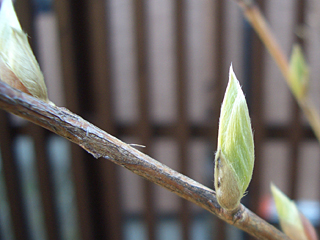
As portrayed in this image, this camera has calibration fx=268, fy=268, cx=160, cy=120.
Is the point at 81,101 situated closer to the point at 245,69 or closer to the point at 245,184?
the point at 245,69

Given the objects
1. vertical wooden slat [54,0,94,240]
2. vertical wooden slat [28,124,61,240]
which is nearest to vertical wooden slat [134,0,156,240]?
vertical wooden slat [54,0,94,240]

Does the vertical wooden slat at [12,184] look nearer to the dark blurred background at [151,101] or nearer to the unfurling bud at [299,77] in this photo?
the dark blurred background at [151,101]

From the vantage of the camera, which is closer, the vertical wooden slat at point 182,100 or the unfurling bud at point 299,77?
the unfurling bud at point 299,77

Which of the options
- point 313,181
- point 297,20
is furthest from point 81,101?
point 313,181

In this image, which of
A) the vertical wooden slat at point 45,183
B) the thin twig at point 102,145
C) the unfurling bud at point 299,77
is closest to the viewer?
the thin twig at point 102,145

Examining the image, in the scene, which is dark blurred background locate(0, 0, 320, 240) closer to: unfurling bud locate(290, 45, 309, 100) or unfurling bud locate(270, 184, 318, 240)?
unfurling bud locate(290, 45, 309, 100)

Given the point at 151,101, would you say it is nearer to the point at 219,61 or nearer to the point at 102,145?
the point at 219,61

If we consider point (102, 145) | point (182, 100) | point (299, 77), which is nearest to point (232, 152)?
point (102, 145)

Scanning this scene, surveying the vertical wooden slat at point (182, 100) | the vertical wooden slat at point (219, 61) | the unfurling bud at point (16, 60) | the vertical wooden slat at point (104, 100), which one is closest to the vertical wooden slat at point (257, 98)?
the vertical wooden slat at point (219, 61)
